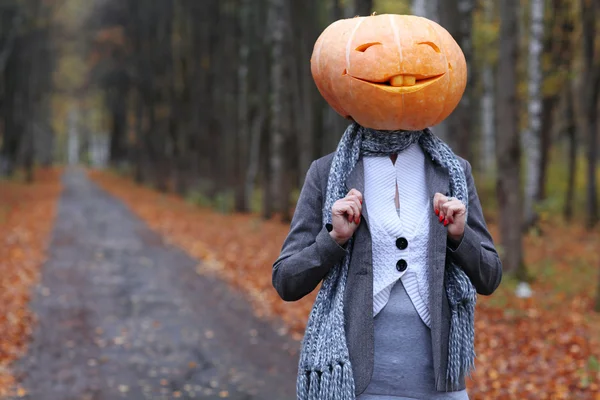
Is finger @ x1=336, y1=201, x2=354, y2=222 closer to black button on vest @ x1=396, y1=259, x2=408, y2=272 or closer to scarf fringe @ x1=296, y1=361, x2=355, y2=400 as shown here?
black button on vest @ x1=396, y1=259, x2=408, y2=272

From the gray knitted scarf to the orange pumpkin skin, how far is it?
0.28ft

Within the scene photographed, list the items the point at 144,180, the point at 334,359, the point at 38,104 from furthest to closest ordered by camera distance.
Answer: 1. the point at 38,104
2. the point at 144,180
3. the point at 334,359

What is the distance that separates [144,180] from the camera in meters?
48.5

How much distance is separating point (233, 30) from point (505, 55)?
1701cm

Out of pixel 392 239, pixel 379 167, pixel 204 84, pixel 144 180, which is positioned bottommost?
pixel 144 180

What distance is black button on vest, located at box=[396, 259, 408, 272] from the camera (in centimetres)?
262

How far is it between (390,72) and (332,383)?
3.63 ft

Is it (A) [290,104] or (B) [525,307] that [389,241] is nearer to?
(B) [525,307]

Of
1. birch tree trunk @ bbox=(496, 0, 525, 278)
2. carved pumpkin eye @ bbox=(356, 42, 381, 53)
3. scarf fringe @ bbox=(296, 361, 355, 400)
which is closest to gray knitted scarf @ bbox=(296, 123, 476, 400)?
scarf fringe @ bbox=(296, 361, 355, 400)

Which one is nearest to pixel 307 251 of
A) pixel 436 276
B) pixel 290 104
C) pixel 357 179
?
pixel 357 179

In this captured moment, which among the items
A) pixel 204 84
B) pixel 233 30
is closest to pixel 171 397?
pixel 233 30

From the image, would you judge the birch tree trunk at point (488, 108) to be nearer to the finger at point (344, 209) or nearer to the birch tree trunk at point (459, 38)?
the birch tree trunk at point (459, 38)

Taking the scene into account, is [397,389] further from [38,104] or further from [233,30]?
[38,104]

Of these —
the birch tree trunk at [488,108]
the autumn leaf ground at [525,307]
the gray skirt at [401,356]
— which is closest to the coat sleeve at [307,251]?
the gray skirt at [401,356]
